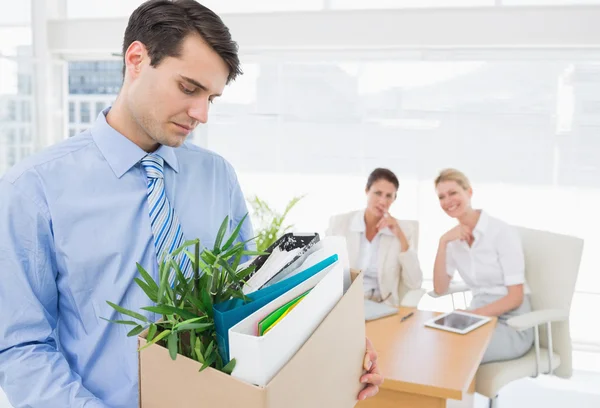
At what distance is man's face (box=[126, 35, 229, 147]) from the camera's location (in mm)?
1152

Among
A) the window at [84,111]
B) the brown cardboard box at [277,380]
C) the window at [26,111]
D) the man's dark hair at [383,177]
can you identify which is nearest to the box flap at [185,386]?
the brown cardboard box at [277,380]

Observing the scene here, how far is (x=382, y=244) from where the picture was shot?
3.61 m

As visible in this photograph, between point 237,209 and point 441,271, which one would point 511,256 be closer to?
point 441,271

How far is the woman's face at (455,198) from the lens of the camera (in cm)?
346

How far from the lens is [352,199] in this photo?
5105 mm

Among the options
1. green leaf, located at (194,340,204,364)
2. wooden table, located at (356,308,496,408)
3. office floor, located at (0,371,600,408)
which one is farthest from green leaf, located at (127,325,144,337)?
office floor, located at (0,371,600,408)

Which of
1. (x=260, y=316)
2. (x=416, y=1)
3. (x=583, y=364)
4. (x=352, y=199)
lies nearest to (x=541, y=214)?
(x=583, y=364)

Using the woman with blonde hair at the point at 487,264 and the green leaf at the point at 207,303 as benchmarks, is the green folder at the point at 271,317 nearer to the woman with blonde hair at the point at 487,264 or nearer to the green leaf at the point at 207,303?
the green leaf at the point at 207,303

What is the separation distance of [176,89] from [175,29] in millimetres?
109

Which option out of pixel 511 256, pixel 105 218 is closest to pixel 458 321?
pixel 511 256

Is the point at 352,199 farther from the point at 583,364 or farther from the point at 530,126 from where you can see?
the point at 583,364

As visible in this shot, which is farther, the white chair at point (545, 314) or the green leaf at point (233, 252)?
the white chair at point (545, 314)

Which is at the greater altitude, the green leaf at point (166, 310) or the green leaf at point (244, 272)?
the green leaf at point (244, 272)

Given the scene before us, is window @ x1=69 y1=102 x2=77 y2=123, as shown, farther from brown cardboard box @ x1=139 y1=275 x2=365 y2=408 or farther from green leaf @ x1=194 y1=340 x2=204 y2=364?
green leaf @ x1=194 y1=340 x2=204 y2=364
